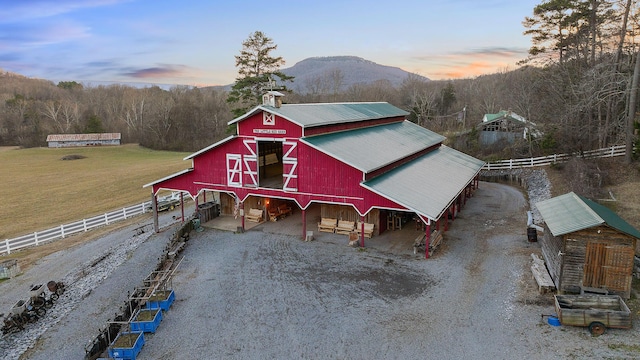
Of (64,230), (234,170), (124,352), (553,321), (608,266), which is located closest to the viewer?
(124,352)

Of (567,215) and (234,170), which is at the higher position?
(234,170)

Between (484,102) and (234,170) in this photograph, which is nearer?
(234,170)

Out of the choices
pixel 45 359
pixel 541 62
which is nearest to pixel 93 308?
pixel 45 359

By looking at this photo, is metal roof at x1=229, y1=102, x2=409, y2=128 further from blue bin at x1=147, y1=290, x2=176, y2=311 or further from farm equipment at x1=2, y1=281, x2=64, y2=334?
farm equipment at x1=2, y1=281, x2=64, y2=334

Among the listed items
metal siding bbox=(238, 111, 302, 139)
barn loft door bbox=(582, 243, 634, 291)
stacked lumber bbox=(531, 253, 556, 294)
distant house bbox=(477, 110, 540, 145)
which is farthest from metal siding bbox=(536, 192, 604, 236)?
distant house bbox=(477, 110, 540, 145)

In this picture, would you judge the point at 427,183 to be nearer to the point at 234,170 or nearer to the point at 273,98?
the point at 273,98

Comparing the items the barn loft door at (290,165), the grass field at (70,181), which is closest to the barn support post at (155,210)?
the barn loft door at (290,165)

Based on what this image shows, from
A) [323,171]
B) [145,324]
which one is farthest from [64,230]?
[323,171]
